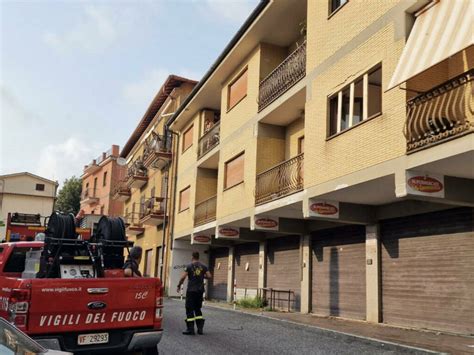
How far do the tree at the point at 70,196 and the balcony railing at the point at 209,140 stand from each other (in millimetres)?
42982

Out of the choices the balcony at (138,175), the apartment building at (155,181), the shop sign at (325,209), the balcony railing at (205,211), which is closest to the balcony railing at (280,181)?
the shop sign at (325,209)

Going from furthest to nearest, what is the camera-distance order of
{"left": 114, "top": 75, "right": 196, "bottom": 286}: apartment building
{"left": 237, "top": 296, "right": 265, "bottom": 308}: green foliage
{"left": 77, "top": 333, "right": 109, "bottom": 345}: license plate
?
{"left": 114, "top": 75, "right": 196, "bottom": 286}: apartment building, {"left": 237, "top": 296, "right": 265, "bottom": 308}: green foliage, {"left": 77, "top": 333, "right": 109, "bottom": 345}: license plate

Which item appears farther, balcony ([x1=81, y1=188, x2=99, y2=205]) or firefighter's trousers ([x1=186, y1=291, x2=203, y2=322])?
balcony ([x1=81, y1=188, x2=99, y2=205])

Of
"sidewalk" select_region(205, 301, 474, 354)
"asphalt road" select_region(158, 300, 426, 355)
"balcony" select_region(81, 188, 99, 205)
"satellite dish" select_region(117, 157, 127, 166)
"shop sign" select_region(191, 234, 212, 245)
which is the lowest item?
"asphalt road" select_region(158, 300, 426, 355)

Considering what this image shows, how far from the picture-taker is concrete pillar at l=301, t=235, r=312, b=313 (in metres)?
15.8

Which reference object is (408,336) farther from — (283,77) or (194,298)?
(283,77)

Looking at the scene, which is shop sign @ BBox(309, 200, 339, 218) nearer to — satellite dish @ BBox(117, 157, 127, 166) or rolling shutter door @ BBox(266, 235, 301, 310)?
rolling shutter door @ BBox(266, 235, 301, 310)

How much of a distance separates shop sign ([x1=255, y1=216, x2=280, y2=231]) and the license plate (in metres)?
9.91

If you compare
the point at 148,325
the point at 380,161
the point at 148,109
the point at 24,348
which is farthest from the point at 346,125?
the point at 148,109

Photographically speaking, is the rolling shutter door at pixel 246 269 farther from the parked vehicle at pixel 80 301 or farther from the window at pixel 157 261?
the parked vehicle at pixel 80 301

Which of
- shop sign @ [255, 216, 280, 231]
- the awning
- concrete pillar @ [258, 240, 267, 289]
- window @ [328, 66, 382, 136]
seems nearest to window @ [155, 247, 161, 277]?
concrete pillar @ [258, 240, 267, 289]

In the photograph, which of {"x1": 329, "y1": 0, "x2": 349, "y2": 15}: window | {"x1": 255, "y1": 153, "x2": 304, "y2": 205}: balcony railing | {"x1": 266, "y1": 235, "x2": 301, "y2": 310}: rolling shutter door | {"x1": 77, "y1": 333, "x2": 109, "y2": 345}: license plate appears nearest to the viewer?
{"x1": 77, "y1": 333, "x2": 109, "y2": 345}: license plate

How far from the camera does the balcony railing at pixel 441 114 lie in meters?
8.32

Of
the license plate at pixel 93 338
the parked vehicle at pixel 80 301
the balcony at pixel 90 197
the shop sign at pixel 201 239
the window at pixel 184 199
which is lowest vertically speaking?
the license plate at pixel 93 338
